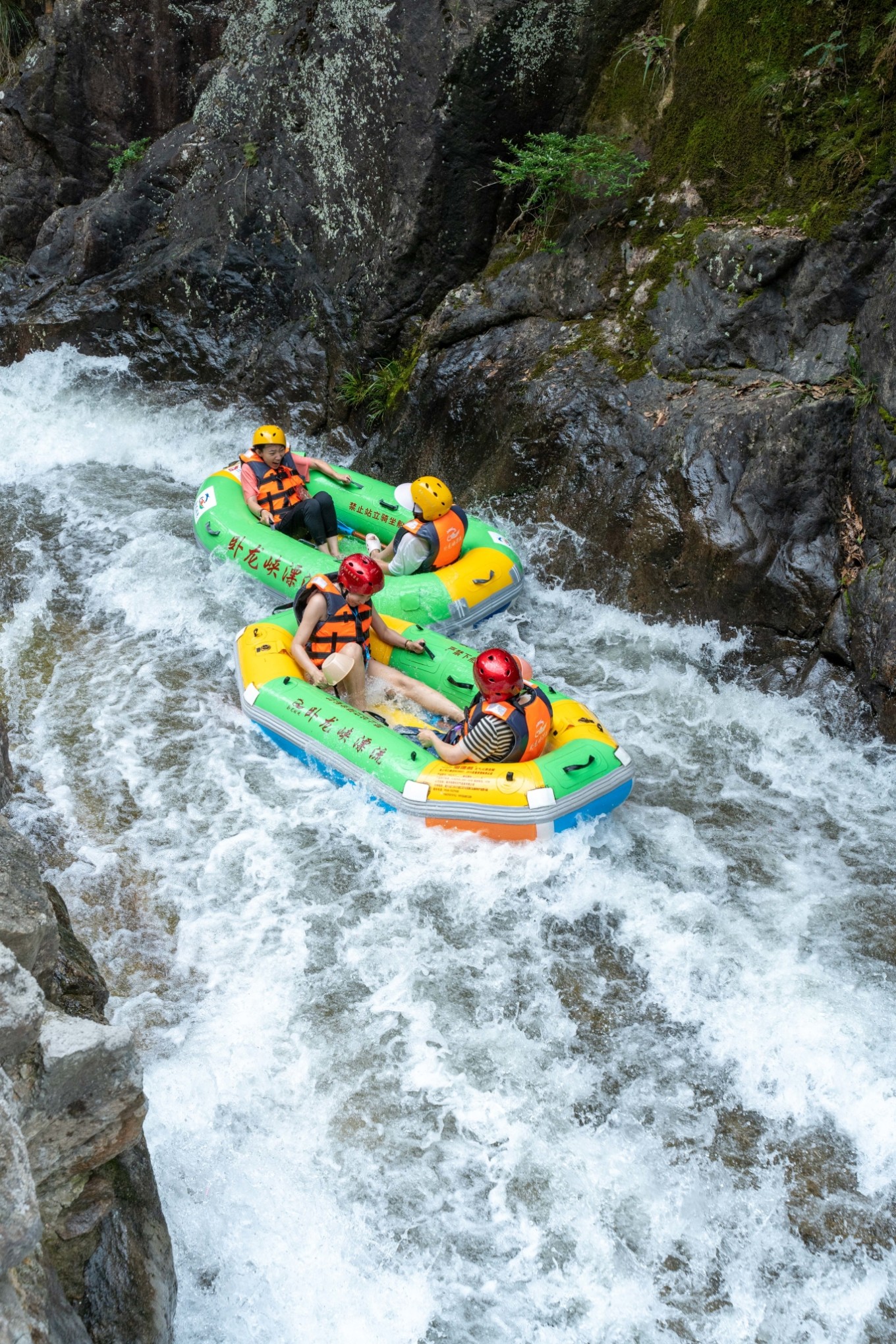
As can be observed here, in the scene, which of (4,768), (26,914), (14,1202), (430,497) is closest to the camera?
(14,1202)

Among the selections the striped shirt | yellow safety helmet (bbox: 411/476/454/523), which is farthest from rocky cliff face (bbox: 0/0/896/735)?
the striped shirt

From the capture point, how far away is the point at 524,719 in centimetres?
530

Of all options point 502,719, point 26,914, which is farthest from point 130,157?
point 26,914

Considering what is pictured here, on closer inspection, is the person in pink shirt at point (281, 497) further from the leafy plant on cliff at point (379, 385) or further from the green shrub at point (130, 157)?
the green shrub at point (130, 157)

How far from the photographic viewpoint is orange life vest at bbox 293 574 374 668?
19.8ft

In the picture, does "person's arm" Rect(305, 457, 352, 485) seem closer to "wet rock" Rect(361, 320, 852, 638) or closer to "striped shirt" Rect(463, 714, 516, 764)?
"wet rock" Rect(361, 320, 852, 638)

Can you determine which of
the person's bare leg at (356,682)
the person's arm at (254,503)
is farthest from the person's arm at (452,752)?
the person's arm at (254,503)

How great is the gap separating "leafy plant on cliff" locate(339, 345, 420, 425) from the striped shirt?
4369 mm

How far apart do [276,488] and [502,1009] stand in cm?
460

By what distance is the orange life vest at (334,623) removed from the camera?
604 centimetres

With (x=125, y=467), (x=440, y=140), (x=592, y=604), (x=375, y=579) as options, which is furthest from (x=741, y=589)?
(x=125, y=467)

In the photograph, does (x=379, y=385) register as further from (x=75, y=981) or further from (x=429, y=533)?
(x=75, y=981)

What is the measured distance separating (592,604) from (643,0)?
15.8ft

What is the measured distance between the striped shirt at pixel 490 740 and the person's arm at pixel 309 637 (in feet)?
3.57
